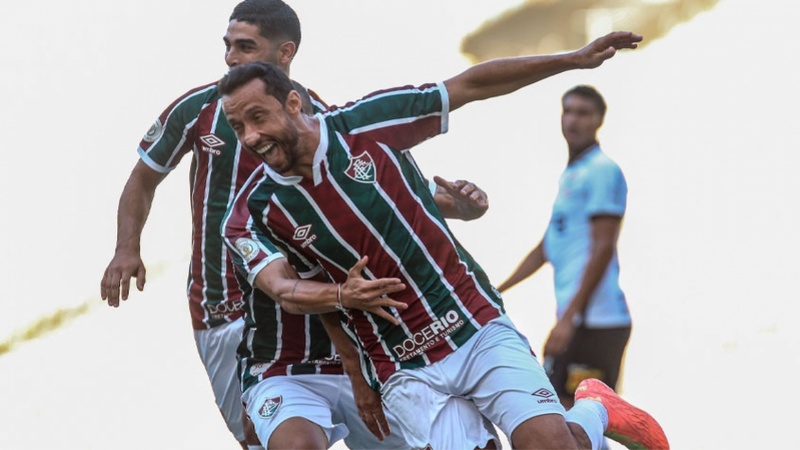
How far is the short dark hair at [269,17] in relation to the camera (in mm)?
6148

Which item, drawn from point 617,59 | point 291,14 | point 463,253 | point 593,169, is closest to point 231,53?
point 291,14

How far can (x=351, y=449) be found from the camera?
6.05 m

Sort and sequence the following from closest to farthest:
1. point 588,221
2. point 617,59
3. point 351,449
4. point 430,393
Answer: point 430,393, point 351,449, point 588,221, point 617,59

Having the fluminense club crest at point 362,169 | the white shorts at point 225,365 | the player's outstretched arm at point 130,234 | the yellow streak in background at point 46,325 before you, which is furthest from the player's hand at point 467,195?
the yellow streak in background at point 46,325

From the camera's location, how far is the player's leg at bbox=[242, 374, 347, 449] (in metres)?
5.51

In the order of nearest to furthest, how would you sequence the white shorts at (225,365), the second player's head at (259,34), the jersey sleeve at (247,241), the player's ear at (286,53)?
the jersey sleeve at (247,241)
the second player's head at (259,34)
the player's ear at (286,53)
the white shorts at (225,365)

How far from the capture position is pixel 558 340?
688 centimetres

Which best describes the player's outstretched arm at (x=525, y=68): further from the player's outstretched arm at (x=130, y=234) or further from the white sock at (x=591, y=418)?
the player's outstretched arm at (x=130, y=234)

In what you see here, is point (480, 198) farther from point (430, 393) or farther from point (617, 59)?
point (617, 59)

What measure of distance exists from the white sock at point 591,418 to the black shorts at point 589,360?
1.17m

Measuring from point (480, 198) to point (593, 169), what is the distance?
1.67 m

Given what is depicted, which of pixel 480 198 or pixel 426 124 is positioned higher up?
pixel 426 124

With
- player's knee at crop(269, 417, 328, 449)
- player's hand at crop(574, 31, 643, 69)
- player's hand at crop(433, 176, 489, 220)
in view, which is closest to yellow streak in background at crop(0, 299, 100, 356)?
player's knee at crop(269, 417, 328, 449)

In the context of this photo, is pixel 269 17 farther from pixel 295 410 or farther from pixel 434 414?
pixel 434 414
